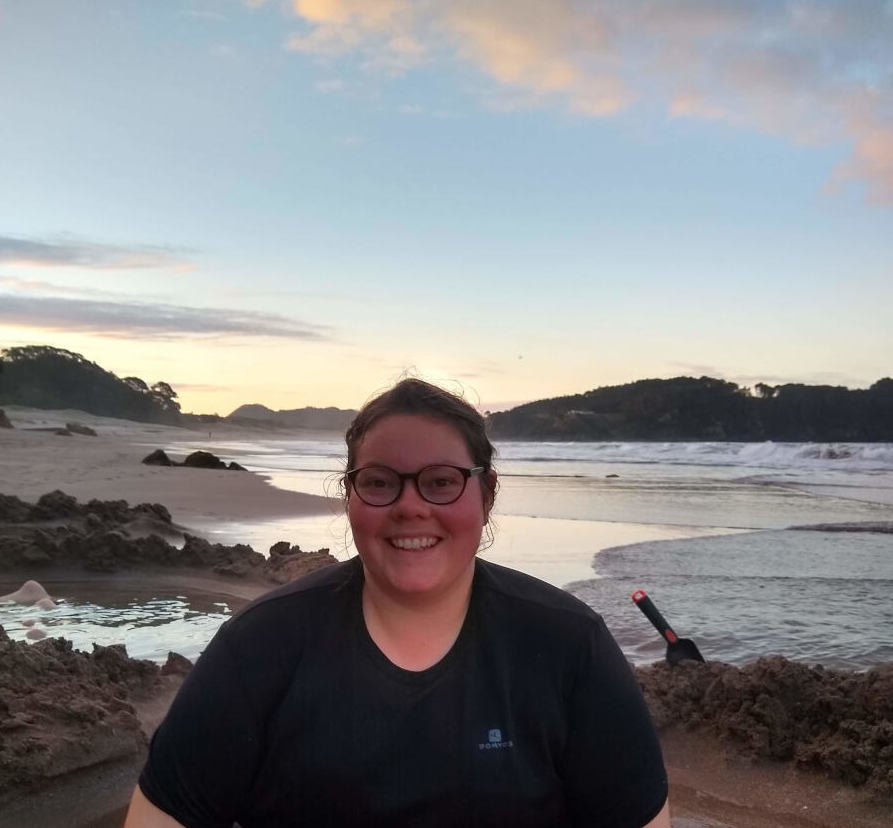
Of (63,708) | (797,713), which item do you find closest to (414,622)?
(63,708)

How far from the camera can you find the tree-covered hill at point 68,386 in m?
55.9

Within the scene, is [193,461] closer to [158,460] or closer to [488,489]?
[158,460]

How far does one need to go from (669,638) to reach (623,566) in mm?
3189

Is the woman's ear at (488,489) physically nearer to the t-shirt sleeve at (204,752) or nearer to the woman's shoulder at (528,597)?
the woman's shoulder at (528,597)

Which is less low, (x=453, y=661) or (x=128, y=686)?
(x=453, y=661)

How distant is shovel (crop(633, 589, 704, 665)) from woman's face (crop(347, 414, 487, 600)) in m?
2.14

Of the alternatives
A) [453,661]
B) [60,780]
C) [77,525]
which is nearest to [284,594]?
[453,661]

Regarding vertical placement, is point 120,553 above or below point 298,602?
below

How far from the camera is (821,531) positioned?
31.6 feet

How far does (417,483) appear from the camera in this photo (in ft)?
6.68

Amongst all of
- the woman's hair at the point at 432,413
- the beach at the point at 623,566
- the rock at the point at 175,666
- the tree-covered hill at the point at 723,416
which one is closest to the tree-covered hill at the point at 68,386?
the tree-covered hill at the point at 723,416

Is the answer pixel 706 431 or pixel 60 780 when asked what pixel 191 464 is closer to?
pixel 60 780

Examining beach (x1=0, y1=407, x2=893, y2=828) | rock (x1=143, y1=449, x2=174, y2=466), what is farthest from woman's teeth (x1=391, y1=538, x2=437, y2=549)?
rock (x1=143, y1=449, x2=174, y2=466)

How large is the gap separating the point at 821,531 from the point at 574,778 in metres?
8.69
